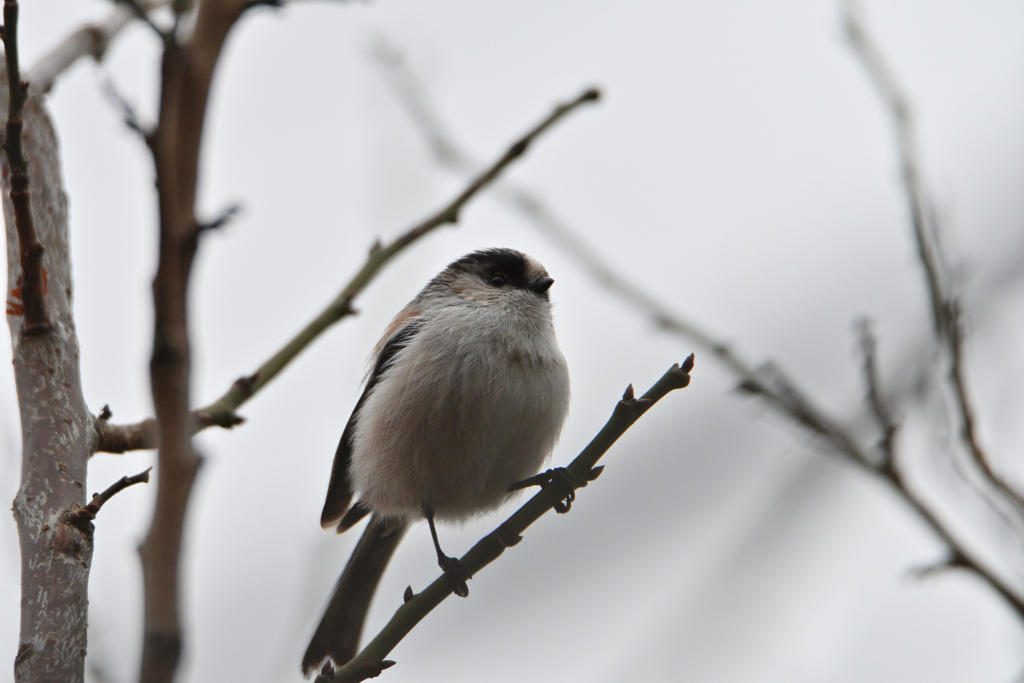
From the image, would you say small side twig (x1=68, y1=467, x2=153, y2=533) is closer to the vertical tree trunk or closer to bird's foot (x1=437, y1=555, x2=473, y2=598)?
the vertical tree trunk

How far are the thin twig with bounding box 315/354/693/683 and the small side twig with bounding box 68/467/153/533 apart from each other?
70 centimetres

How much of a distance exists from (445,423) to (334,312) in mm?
968

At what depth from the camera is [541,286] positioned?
15.1 ft

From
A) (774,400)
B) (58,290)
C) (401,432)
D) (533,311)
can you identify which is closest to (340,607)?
(401,432)

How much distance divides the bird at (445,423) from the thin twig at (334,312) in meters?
0.86

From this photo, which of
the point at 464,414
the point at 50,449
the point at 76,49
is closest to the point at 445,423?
the point at 464,414

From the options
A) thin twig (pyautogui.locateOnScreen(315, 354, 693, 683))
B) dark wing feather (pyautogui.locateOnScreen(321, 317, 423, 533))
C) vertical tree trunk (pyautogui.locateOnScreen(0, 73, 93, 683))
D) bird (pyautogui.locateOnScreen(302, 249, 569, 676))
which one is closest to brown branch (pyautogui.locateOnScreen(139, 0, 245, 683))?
vertical tree trunk (pyautogui.locateOnScreen(0, 73, 93, 683))

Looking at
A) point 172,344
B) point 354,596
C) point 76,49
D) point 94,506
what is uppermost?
point 76,49

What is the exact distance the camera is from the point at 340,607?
4531 mm

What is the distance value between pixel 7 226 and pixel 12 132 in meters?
0.76

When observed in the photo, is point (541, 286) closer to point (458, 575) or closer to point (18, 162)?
point (458, 575)

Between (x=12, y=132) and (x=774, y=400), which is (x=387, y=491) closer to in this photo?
(x=774, y=400)

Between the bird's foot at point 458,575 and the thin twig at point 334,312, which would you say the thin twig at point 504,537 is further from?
the thin twig at point 334,312

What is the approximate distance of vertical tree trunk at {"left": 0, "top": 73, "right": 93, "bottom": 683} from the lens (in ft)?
6.16
